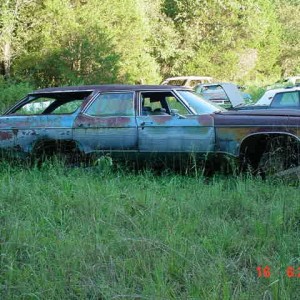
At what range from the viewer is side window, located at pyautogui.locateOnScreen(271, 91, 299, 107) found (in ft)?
36.2

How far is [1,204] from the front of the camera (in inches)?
199

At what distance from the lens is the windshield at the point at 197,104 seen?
691 cm

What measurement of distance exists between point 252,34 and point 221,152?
98.8 feet

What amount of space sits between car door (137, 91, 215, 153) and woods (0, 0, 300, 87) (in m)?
14.7

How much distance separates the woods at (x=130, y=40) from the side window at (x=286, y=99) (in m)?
11.5

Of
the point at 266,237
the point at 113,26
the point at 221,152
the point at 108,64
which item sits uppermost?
the point at 113,26

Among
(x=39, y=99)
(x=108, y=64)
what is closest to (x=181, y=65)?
(x=108, y=64)

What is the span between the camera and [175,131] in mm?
6719

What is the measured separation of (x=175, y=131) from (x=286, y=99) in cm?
530

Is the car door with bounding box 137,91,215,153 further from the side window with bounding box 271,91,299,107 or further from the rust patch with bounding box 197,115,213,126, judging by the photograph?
the side window with bounding box 271,91,299,107

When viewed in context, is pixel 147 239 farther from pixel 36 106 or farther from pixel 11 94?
pixel 11 94

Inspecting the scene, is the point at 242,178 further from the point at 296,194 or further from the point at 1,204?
the point at 1,204
